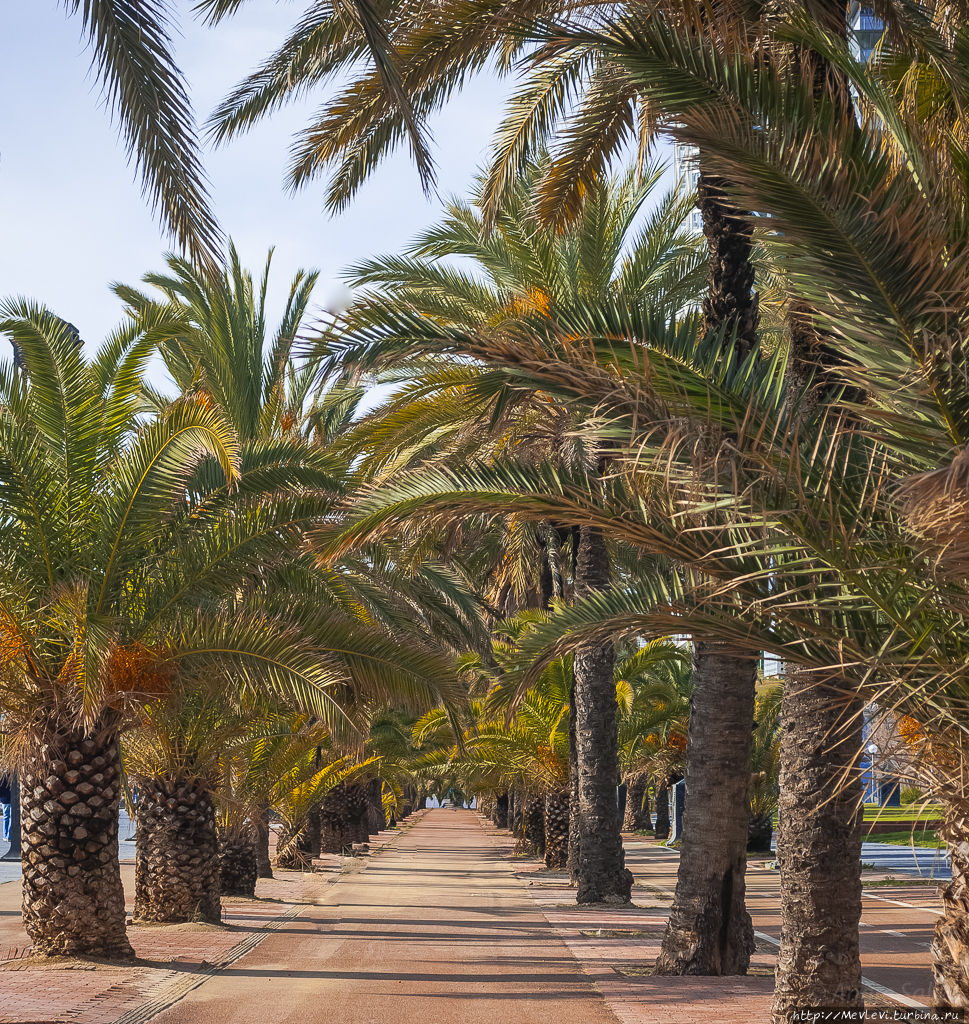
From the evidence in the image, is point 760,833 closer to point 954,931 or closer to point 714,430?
point 954,931

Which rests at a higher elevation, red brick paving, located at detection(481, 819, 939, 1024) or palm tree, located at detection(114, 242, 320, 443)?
palm tree, located at detection(114, 242, 320, 443)

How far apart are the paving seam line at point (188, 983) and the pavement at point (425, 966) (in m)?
0.03

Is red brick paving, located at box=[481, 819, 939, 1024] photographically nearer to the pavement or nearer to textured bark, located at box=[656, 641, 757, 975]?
the pavement

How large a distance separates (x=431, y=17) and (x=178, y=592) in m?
5.63

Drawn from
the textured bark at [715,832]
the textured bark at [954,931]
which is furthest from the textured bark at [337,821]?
the textured bark at [954,931]

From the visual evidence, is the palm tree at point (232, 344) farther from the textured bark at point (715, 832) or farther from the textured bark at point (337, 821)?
the textured bark at point (337, 821)

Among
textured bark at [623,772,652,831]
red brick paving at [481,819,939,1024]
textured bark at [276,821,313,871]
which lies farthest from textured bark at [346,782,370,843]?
textured bark at [623,772,652,831]

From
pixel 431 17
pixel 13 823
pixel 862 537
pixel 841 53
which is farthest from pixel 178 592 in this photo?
pixel 13 823

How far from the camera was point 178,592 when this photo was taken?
1018 centimetres

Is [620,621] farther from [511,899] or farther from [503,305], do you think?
[511,899]

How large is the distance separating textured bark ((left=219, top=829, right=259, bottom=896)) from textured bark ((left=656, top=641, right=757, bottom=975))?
8.73 meters

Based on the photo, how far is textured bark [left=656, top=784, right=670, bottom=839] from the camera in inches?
1580

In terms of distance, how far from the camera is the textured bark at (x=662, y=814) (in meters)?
40.1

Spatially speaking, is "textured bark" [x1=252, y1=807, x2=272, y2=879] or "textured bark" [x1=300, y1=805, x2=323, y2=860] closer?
"textured bark" [x1=252, y1=807, x2=272, y2=879]
